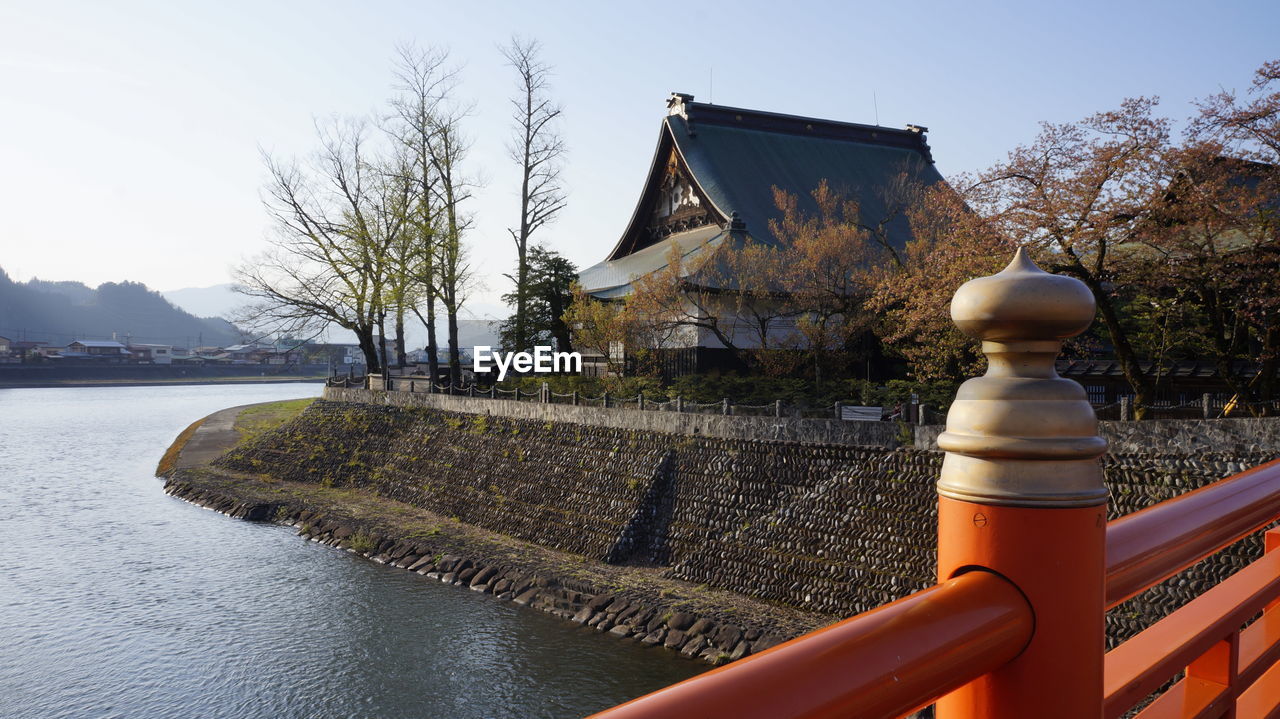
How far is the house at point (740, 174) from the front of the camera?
1006 inches

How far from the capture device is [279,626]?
1429 centimetres

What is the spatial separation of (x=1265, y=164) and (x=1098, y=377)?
5801 millimetres

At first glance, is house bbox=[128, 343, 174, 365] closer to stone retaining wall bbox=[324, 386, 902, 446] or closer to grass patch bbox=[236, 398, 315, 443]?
grass patch bbox=[236, 398, 315, 443]

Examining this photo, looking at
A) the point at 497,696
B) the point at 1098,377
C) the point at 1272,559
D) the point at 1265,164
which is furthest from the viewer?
the point at 1098,377

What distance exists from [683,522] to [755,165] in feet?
50.4

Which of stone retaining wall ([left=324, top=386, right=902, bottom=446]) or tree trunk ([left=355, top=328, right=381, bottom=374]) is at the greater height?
tree trunk ([left=355, top=328, right=381, bottom=374])

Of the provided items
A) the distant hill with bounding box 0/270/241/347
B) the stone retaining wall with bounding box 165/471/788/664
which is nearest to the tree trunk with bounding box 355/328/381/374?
the stone retaining wall with bounding box 165/471/788/664

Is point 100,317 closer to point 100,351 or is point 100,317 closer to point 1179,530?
point 100,351

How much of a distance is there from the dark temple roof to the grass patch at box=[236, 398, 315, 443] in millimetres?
15115

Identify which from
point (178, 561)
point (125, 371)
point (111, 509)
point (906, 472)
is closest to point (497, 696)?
point (906, 472)

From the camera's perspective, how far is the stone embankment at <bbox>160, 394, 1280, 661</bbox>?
1157 cm

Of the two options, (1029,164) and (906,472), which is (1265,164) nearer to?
(1029,164)

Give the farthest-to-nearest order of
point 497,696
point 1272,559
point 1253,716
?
point 497,696, point 1272,559, point 1253,716

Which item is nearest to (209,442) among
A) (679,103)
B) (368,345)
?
(368,345)
